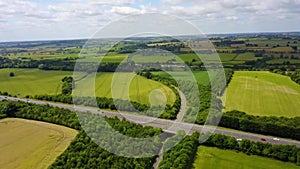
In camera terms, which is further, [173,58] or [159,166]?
[173,58]

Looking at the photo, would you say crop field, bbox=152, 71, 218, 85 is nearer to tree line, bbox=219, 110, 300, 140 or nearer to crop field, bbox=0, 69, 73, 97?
tree line, bbox=219, 110, 300, 140

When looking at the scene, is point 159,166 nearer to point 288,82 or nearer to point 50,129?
point 50,129

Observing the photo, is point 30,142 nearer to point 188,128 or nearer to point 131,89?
point 188,128

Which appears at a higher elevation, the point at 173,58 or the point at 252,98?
the point at 173,58

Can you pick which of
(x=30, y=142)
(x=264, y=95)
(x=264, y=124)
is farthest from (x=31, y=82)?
(x=264, y=124)

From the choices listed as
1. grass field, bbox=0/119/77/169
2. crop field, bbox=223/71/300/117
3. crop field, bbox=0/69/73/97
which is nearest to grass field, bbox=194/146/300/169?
grass field, bbox=0/119/77/169

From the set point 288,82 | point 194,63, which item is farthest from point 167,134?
point 194,63

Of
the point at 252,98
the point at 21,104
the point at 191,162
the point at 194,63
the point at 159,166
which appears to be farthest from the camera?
Answer: the point at 194,63
